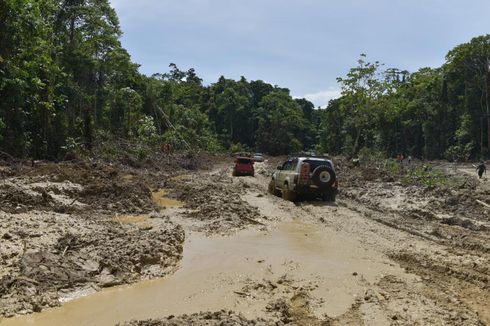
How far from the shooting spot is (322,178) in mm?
16625

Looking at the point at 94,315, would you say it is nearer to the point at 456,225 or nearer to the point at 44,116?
the point at 456,225

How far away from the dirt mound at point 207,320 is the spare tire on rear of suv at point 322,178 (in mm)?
11263

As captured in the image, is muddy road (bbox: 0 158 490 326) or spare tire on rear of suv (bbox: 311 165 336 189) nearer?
muddy road (bbox: 0 158 490 326)

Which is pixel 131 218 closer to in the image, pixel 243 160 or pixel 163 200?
pixel 163 200

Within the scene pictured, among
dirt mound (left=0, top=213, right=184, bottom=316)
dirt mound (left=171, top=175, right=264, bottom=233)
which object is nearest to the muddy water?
dirt mound (left=0, top=213, right=184, bottom=316)

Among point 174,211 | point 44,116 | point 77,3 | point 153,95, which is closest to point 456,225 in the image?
point 174,211

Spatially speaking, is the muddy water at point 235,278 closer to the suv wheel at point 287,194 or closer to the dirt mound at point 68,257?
the dirt mound at point 68,257

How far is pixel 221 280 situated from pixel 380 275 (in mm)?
2477

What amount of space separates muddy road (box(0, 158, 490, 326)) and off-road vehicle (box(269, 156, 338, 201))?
2.34 meters

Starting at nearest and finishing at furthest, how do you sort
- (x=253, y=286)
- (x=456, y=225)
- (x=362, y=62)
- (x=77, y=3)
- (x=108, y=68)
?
1. (x=253, y=286)
2. (x=456, y=225)
3. (x=77, y=3)
4. (x=108, y=68)
5. (x=362, y=62)

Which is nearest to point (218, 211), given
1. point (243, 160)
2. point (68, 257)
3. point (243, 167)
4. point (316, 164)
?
point (316, 164)

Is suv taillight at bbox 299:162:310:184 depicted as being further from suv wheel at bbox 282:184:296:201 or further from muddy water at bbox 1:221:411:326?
muddy water at bbox 1:221:411:326

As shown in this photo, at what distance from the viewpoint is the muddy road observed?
5.93 m

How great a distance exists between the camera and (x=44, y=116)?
2611cm
